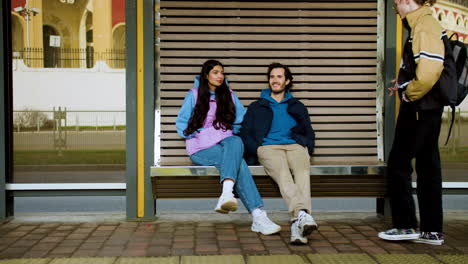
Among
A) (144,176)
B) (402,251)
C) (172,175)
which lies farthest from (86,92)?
(402,251)

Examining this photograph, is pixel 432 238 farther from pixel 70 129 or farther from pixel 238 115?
pixel 70 129

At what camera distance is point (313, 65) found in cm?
557

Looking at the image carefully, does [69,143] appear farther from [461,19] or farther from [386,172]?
[461,19]

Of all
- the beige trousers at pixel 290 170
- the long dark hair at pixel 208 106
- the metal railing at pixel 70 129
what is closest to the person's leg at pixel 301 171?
the beige trousers at pixel 290 170

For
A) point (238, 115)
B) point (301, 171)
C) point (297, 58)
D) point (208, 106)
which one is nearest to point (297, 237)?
point (301, 171)

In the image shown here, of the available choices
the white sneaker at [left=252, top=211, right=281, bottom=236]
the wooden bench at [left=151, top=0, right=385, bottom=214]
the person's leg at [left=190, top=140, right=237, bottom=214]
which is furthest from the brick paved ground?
the wooden bench at [left=151, top=0, right=385, bottom=214]

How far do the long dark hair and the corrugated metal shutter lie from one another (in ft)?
0.75

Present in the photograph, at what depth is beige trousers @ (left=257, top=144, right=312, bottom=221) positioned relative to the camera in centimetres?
468

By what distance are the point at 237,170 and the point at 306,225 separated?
817mm

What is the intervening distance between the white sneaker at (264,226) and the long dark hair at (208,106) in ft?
2.92

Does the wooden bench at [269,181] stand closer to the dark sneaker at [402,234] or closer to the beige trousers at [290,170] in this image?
the beige trousers at [290,170]

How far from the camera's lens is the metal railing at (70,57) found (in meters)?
6.36

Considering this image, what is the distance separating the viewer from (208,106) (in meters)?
5.28

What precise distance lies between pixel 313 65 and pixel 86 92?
272cm
